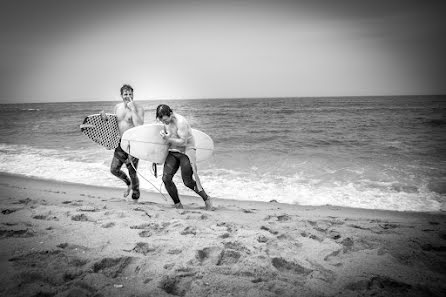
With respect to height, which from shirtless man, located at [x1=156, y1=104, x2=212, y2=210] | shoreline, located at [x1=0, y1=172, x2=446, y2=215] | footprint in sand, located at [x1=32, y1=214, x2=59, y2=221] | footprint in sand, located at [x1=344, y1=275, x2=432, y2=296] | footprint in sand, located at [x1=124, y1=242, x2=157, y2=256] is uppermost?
shirtless man, located at [x1=156, y1=104, x2=212, y2=210]

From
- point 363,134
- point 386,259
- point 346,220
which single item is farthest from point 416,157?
point 386,259

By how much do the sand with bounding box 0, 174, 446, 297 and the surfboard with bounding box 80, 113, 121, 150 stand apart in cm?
161

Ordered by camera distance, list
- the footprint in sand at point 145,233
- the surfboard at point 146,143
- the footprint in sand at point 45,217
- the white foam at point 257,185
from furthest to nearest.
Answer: the white foam at point 257,185 → the surfboard at point 146,143 → the footprint in sand at point 45,217 → the footprint in sand at point 145,233

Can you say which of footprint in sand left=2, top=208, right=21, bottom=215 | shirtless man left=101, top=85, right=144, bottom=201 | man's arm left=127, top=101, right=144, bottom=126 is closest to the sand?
footprint in sand left=2, top=208, right=21, bottom=215

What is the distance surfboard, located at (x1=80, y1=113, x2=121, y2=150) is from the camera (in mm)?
5246

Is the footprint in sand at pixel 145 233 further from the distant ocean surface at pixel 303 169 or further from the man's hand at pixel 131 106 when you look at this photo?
the distant ocean surface at pixel 303 169

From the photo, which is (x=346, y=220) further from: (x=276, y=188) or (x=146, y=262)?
(x=146, y=262)

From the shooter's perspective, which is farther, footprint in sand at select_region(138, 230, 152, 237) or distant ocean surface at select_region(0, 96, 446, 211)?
distant ocean surface at select_region(0, 96, 446, 211)

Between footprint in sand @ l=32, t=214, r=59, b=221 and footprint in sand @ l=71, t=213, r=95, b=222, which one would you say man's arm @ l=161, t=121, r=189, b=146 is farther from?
footprint in sand @ l=32, t=214, r=59, b=221

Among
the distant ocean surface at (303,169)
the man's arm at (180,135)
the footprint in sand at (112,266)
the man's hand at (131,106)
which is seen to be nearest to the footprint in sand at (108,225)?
the footprint in sand at (112,266)

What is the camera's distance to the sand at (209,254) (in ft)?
6.91

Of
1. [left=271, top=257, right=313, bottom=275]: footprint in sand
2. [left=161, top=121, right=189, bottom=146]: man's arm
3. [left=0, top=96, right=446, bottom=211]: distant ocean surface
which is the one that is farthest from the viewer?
[left=0, top=96, right=446, bottom=211]: distant ocean surface

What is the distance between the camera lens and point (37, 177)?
24.6 ft

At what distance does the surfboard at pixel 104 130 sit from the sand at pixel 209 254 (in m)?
1.61
